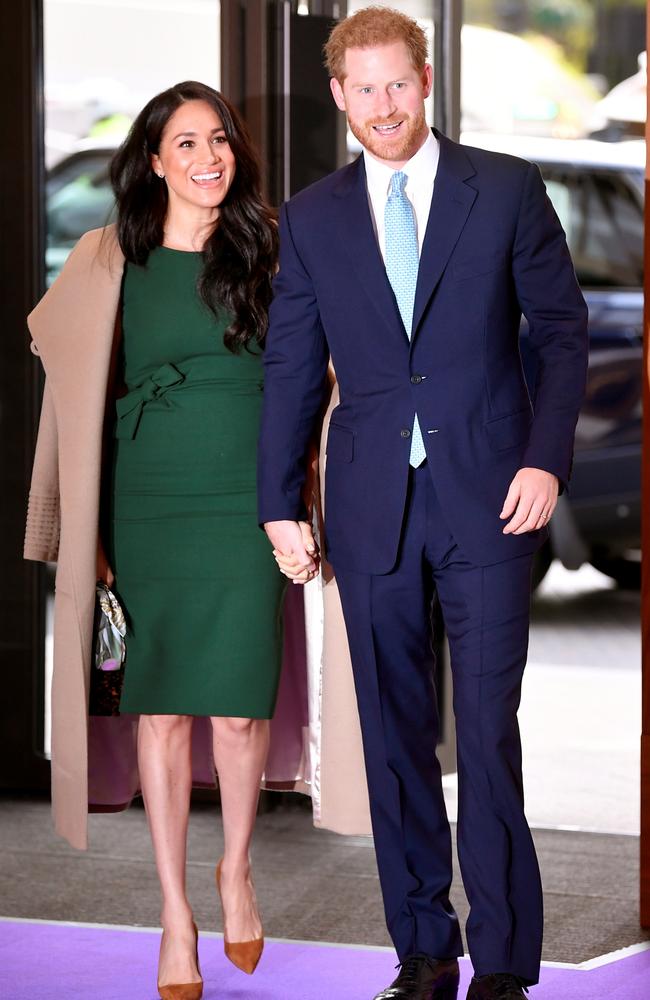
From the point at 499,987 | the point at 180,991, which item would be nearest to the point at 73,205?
the point at 180,991

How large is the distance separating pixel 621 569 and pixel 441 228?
13.0ft

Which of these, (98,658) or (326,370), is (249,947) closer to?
(98,658)

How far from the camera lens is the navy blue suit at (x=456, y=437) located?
2584 millimetres

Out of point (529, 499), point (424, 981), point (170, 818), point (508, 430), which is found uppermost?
point (508, 430)

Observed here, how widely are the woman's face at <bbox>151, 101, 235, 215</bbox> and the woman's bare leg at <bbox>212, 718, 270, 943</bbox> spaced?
1005mm

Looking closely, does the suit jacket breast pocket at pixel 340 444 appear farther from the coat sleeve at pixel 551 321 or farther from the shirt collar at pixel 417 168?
the shirt collar at pixel 417 168

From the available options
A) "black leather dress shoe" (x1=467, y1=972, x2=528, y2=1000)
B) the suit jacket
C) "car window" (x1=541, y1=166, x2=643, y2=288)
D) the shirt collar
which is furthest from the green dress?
"car window" (x1=541, y1=166, x2=643, y2=288)

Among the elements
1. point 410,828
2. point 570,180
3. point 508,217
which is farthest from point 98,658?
point 570,180

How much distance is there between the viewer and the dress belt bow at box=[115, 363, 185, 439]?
2.96m

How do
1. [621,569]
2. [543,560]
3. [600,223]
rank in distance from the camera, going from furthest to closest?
[621,569] < [543,560] < [600,223]

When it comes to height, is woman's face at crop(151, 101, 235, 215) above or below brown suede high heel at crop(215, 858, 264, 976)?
above

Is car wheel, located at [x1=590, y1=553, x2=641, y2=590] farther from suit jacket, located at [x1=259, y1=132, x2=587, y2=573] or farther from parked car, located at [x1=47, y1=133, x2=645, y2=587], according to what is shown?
suit jacket, located at [x1=259, y1=132, x2=587, y2=573]

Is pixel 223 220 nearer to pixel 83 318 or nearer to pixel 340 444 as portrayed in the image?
pixel 83 318

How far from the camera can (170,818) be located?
301cm
